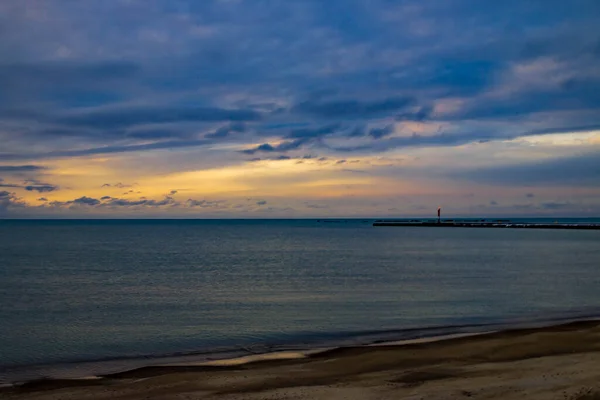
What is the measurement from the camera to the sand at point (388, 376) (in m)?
11.6

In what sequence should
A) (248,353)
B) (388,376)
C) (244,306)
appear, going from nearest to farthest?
1. (388,376)
2. (248,353)
3. (244,306)

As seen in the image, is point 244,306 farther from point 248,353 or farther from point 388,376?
point 388,376

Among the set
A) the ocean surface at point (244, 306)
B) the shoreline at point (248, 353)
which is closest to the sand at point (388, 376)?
the shoreline at point (248, 353)

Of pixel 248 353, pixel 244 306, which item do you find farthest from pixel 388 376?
pixel 244 306

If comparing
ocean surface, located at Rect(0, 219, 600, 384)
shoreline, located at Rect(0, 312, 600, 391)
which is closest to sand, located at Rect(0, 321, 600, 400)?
shoreline, located at Rect(0, 312, 600, 391)

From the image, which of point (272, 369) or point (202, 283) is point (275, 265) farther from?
point (272, 369)

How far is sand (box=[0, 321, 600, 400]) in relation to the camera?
457 inches

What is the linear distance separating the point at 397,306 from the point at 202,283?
50.6 ft

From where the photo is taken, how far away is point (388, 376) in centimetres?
1348

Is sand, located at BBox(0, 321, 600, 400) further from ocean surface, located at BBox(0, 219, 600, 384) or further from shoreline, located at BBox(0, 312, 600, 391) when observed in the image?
ocean surface, located at BBox(0, 219, 600, 384)

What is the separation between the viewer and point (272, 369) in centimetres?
1484

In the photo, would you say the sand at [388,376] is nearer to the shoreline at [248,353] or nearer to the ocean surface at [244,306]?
the shoreline at [248,353]

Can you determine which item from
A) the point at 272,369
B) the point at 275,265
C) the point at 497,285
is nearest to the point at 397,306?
the point at 497,285

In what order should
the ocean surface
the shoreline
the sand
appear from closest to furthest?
the sand
the shoreline
the ocean surface
